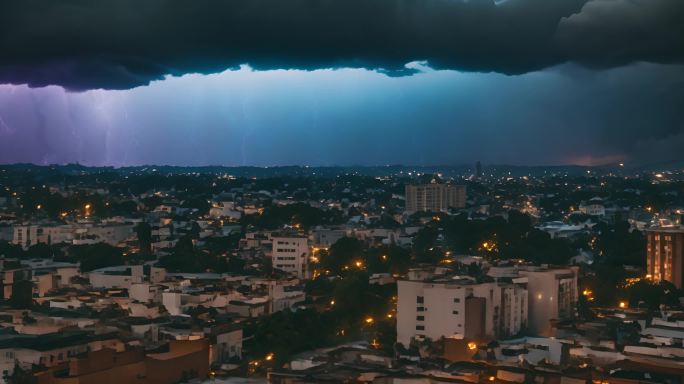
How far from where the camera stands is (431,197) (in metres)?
48.5

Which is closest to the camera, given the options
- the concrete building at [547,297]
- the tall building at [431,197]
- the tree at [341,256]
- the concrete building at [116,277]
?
the concrete building at [547,297]

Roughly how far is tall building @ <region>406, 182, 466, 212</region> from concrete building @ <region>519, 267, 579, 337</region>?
32.1 m

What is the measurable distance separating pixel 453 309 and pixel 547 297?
7.90 feet

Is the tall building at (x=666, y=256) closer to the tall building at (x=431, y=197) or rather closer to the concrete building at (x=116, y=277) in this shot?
the concrete building at (x=116, y=277)

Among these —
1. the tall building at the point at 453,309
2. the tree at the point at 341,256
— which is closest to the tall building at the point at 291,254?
the tree at the point at 341,256

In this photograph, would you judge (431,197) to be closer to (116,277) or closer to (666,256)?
(666,256)

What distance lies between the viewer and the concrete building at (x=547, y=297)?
14686 millimetres

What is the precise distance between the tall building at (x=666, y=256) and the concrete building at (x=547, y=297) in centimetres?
526

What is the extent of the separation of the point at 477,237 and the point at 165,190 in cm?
3028

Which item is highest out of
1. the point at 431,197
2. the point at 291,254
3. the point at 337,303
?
the point at 431,197

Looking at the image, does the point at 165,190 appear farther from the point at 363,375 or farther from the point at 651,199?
the point at 363,375

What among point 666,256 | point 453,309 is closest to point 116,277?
point 453,309

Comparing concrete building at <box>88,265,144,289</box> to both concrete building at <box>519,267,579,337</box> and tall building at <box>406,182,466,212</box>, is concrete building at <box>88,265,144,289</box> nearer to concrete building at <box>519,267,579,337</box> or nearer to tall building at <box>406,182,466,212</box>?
concrete building at <box>519,267,579,337</box>

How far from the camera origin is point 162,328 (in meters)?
12.6
